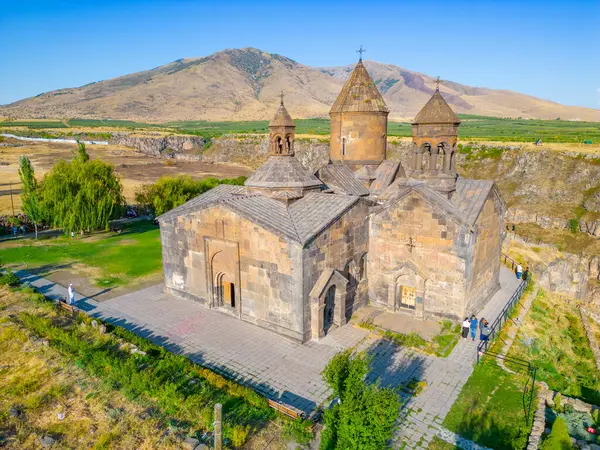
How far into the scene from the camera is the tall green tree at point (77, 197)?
25078mm

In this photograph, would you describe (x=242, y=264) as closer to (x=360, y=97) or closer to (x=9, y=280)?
(x=360, y=97)

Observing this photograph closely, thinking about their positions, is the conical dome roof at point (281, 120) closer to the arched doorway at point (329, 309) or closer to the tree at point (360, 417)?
the arched doorway at point (329, 309)

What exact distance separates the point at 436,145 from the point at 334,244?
5471 mm

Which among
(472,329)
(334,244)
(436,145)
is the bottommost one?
(472,329)

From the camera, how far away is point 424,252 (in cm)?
1465

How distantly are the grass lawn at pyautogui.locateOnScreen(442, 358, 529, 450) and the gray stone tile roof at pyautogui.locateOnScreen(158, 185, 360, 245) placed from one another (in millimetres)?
6148

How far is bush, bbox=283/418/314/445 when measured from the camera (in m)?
8.91

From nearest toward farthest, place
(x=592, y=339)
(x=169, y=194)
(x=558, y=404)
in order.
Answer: (x=558, y=404)
(x=592, y=339)
(x=169, y=194)

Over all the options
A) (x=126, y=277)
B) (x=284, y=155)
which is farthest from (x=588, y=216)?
(x=126, y=277)

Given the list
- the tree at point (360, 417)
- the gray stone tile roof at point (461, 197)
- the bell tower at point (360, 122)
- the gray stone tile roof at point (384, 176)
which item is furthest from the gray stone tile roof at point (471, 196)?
the tree at point (360, 417)

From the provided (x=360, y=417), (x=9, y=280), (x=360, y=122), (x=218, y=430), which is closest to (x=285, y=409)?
(x=218, y=430)

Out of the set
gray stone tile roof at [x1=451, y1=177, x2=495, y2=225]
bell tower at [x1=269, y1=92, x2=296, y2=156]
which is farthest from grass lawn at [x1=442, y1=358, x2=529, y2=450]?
bell tower at [x1=269, y1=92, x2=296, y2=156]

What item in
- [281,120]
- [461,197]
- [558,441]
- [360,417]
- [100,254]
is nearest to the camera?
[360,417]

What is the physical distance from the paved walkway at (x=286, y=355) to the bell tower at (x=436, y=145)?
5.43 meters
